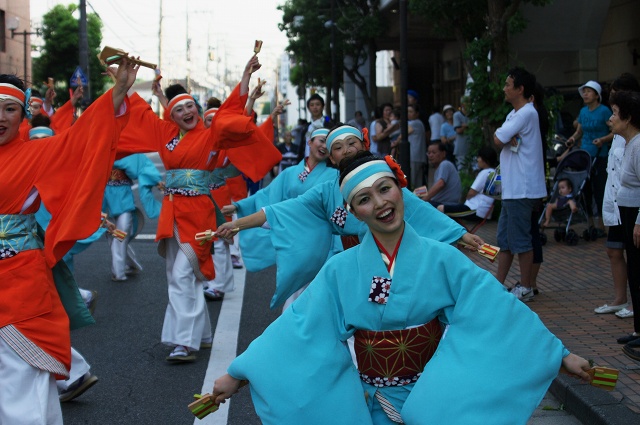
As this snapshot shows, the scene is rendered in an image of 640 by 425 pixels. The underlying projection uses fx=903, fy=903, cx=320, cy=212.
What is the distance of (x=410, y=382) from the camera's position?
3.48 m

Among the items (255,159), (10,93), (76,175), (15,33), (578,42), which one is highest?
(15,33)

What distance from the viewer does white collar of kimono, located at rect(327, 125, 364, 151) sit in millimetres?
5613

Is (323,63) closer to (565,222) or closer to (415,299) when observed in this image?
(565,222)

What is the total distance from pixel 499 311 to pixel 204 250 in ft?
12.9

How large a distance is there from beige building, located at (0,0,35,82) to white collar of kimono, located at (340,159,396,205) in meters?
36.2

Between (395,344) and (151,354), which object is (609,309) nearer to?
(151,354)

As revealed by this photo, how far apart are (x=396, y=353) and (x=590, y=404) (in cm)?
196

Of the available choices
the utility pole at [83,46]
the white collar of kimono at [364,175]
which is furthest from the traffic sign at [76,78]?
the utility pole at [83,46]

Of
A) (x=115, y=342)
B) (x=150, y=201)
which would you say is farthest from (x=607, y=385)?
(x=150, y=201)

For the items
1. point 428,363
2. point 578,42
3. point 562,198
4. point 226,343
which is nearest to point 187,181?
point 226,343

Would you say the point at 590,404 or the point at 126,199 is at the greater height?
the point at 126,199

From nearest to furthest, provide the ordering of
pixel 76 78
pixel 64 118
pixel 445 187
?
pixel 64 118, pixel 445 187, pixel 76 78

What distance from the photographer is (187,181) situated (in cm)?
708

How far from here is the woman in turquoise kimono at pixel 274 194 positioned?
6.81 metres
